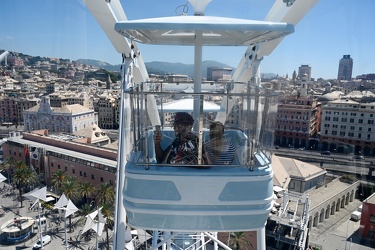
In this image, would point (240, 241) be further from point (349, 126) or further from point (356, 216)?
point (349, 126)

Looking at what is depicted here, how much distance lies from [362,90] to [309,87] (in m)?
3.17

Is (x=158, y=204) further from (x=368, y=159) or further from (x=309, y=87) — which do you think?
(x=309, y=87)

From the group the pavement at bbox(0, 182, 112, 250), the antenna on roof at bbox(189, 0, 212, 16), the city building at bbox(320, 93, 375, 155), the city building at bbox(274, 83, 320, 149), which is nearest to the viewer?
the antenna on roof at bbox(189, 0, 212, 16)

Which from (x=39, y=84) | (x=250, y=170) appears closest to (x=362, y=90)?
(x=250, y=170)

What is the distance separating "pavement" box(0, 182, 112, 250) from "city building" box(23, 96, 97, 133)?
7252mm

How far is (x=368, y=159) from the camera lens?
1302 centimetres

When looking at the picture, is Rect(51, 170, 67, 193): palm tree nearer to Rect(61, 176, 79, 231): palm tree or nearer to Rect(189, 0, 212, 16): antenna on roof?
Rect(61, 176, 79, 231): palm tree

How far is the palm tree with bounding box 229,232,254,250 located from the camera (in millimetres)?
6375

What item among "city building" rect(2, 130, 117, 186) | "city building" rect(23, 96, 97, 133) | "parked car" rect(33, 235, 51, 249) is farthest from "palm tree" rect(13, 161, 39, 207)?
"city building" rect(23, 96, 97, 133)

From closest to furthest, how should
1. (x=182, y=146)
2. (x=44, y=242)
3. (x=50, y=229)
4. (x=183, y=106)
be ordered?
(x=182, y=146), (x=183, y=106), (x=44, y=242), (x=50, y=229)

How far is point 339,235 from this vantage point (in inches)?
340

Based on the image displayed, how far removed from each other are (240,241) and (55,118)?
578 inches

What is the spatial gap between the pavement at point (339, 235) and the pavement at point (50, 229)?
19.2ft

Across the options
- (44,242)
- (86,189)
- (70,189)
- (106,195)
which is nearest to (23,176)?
(70,189)
